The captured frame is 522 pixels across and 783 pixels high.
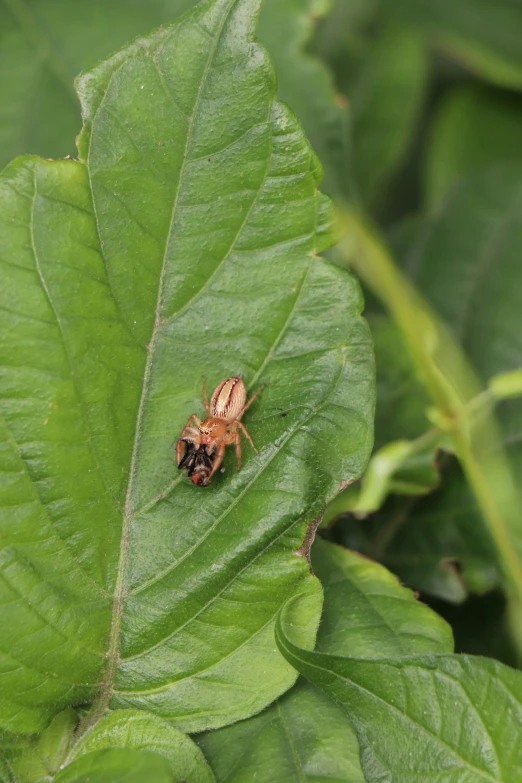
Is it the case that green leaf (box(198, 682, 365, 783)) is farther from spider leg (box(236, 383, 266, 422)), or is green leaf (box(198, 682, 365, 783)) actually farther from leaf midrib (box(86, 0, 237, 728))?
spider leg (box(236, 383, 266, 422))

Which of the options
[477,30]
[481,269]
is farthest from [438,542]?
[477,30]

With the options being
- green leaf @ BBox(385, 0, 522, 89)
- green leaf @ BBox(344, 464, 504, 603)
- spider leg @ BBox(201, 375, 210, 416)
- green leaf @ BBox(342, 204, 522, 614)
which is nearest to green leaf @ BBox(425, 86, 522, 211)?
green leaf @ BBox(385, 0, 522, 89)

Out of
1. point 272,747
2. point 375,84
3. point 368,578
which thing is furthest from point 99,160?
point 375,84

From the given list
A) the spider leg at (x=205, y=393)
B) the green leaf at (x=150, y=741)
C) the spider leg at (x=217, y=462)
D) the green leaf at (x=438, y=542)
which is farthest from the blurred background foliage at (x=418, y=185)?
the green leaf at (x=150, y=741)

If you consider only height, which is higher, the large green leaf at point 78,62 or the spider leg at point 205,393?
the large green leaf at point 78,62

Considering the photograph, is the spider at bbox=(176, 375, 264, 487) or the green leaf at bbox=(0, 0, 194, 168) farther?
the green leaf at bbox=(0, 0, 194, 168)

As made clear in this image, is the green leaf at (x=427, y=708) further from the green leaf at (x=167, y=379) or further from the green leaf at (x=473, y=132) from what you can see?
the green leaf at (x=473, y=132)

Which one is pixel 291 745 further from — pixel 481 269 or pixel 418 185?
pixel 418 185
